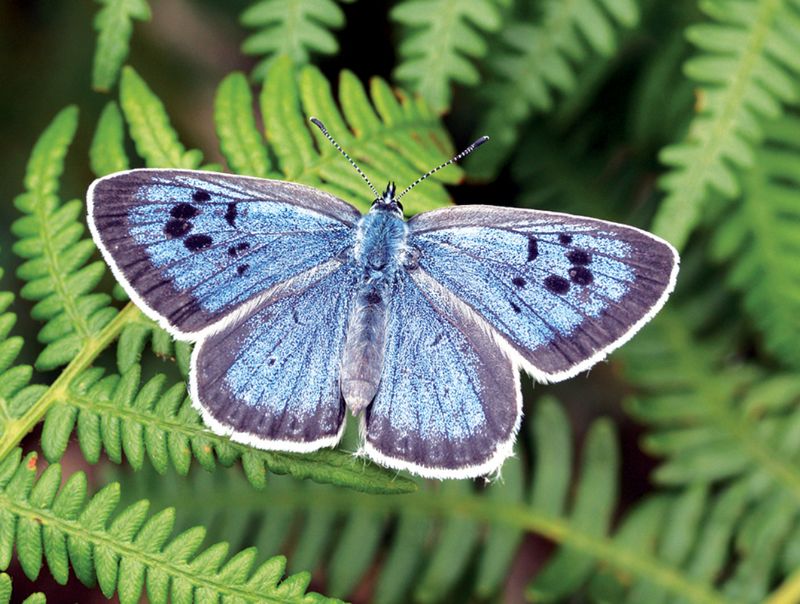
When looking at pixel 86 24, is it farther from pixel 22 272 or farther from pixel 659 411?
pixel 659 411

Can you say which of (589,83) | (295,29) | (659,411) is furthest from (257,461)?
(589,83)

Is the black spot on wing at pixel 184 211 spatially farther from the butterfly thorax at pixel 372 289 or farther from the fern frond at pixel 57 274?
the butterfly thorax at pixel 372 289

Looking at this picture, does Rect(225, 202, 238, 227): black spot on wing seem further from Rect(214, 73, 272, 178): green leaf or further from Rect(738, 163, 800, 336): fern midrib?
Rect(738, 163, 800, 336): fern midrib

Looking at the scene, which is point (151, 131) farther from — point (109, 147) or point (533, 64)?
point (533, 64)

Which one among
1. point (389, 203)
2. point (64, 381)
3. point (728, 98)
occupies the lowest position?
point (64, 381)

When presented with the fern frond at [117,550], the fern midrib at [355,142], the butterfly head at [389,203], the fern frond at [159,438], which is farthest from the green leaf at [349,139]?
the fern frond at [117,550]

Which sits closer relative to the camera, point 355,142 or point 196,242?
point 196,242

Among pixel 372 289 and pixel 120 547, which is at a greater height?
pixel 372 289

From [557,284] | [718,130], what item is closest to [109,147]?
[557,284]
